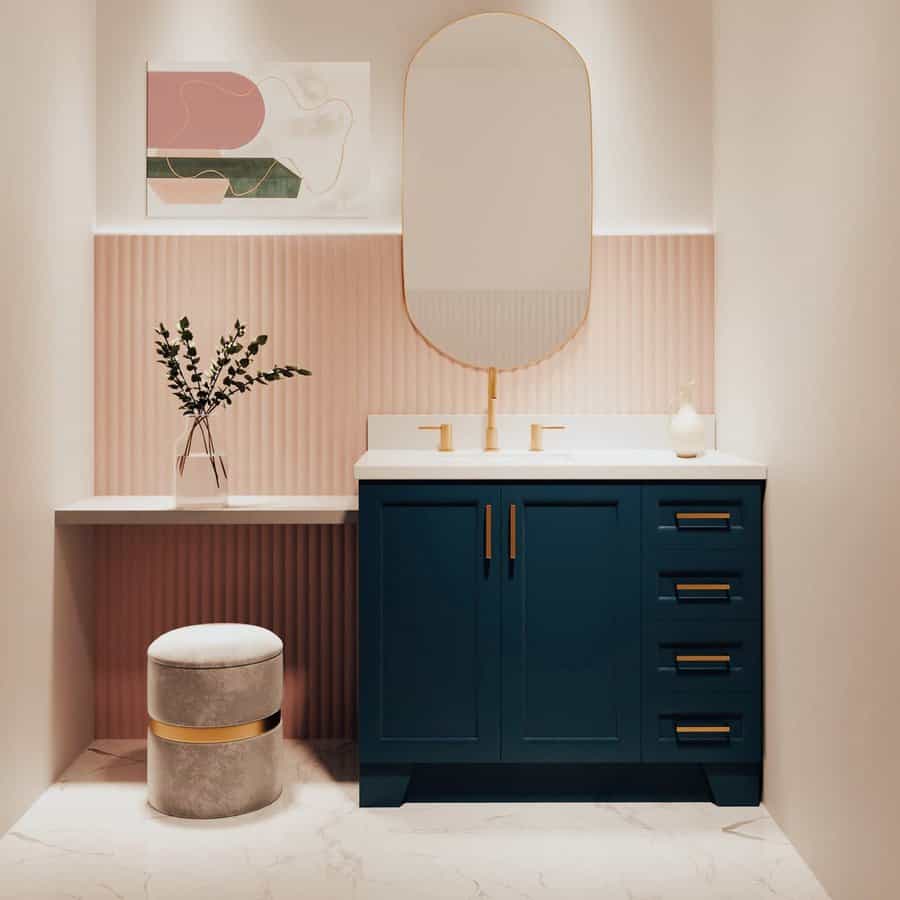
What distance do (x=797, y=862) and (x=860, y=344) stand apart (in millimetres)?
1240

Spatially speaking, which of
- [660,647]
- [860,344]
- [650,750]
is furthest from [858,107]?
[650,750]

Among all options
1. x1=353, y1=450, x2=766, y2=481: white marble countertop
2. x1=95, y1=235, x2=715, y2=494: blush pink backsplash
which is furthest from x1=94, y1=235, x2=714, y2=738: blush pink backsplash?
x1=353, y1=450, x2=766, y2=481: white marble countertop

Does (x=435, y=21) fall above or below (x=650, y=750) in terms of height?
above

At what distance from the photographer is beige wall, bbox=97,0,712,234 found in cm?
318

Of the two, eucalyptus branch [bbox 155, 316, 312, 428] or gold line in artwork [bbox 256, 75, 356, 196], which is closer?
eucalyptus branch [bbox 155, 316, 312, 428]

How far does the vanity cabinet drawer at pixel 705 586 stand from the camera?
268cm

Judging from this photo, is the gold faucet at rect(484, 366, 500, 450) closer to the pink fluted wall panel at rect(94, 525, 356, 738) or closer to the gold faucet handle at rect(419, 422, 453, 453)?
the gold faucet handle at rect(419, 422, 453, 453)

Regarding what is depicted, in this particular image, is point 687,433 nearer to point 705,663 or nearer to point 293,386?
point 705,663

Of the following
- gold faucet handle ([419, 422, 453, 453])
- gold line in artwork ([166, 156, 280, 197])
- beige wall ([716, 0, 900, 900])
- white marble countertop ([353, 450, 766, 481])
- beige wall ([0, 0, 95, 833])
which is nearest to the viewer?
beige wall ([716, 0, 900, 900])

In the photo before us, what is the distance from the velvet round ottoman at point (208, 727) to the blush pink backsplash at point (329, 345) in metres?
0.73

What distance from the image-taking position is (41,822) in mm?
2607

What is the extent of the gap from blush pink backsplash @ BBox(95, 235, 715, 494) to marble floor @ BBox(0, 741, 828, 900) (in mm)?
1029

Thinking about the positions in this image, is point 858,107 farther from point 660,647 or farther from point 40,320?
point 40,320

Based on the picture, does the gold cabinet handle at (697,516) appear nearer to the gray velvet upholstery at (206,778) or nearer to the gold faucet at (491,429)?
the gold faucet at (491,429)
